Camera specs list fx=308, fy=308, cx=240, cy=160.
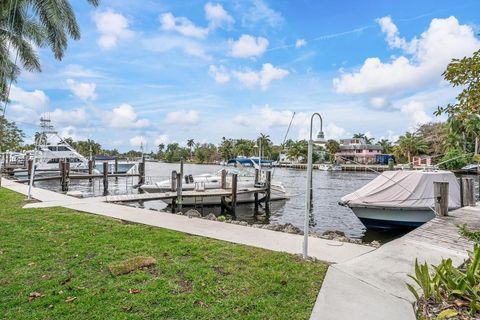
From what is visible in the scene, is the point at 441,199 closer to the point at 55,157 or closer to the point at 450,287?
the point at 450,287

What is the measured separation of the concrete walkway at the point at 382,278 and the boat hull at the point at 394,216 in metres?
3.68

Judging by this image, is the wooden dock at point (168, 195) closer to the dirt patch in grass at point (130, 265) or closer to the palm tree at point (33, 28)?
the palm tree at point (33, 28)

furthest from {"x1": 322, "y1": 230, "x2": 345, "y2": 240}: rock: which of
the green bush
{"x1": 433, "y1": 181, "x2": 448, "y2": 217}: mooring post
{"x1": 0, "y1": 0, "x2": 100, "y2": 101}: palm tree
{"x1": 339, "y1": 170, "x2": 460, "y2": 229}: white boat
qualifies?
{"x1": 0, "y1": 0, "x2": 100, "y2": 101}: palm tree

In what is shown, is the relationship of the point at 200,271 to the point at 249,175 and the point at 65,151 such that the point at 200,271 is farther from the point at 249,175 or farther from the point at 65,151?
the point at 65,151

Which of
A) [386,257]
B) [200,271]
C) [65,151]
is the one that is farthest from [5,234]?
[65,151]

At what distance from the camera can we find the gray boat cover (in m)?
10.7

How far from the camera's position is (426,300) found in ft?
12.3

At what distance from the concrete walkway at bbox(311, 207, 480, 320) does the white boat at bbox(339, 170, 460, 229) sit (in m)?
3.60

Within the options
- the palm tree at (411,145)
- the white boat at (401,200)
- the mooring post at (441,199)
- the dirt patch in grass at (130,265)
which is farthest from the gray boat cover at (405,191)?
the palm tree at (411,145)

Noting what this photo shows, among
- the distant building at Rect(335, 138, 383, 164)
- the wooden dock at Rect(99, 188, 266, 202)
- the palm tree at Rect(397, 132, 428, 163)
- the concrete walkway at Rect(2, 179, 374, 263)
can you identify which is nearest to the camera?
the concrete walkway at Rect(2, 179, 374, 263)

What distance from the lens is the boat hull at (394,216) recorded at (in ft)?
35.5

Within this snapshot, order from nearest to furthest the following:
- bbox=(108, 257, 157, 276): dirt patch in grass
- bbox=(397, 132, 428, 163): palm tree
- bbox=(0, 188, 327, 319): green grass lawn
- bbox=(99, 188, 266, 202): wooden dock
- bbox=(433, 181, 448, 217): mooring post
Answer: bbox=(0, 188, 327, 319): green grass lawn < bbox=(108, 257, 157, 276): dirt patch in grass < bbox=(433, 181, 448, 217): mooring post < bbox=(99, 188, 266, 202): wooden dock < bbox=(397, 132, 428, 163): palm tree

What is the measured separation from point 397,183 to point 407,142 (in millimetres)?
64858

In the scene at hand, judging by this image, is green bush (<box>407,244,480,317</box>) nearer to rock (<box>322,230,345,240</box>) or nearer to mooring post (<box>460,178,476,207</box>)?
rock (<box>322,230,345,240</box>)
